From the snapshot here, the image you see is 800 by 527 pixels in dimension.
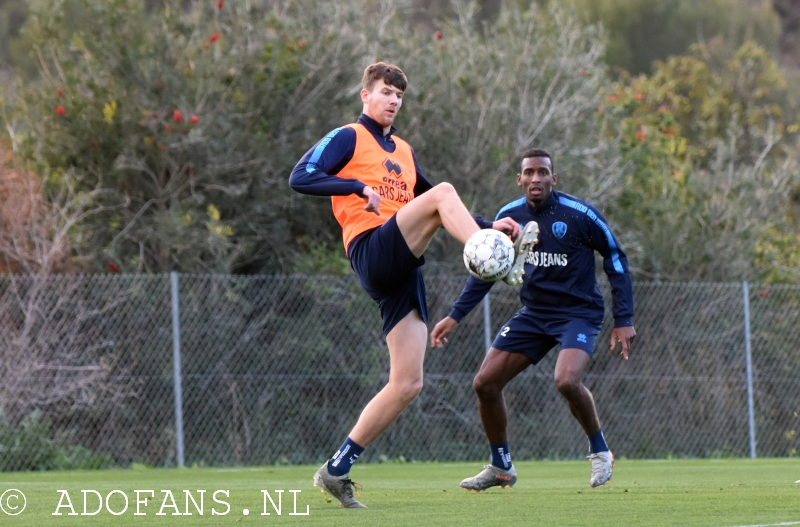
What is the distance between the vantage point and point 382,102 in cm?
608

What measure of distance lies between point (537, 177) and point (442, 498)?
7.25ft

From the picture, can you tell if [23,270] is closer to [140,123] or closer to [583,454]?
[140,123]

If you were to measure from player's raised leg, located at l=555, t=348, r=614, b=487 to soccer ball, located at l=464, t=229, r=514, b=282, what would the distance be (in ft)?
6.32

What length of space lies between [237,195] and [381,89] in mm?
6818

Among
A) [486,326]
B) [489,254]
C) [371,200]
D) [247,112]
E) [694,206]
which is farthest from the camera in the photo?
[694,206]

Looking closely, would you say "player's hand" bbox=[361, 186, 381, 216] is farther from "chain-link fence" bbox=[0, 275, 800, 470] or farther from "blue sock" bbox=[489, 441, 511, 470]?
"chain-link fence" bbox=[0, 275, 800, 470]

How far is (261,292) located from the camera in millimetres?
12062

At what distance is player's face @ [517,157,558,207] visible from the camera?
739cm

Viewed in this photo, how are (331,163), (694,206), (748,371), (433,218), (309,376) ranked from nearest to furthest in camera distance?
1. (433,218)
2. (331,163)
3. (309,376)
4. (748,371)
5. (694,206)

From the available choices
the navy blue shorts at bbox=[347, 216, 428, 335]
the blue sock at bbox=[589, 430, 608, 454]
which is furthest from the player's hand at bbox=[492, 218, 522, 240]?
the blue sock at bbox=[589, 430, 608, 454]

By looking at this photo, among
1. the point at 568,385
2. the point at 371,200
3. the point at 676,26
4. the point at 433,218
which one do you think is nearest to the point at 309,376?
the point at 568,385

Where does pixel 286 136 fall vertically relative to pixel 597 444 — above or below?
below

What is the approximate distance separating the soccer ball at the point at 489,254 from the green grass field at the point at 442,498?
112 cm

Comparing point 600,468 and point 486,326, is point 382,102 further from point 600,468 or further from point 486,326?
point 486,326
